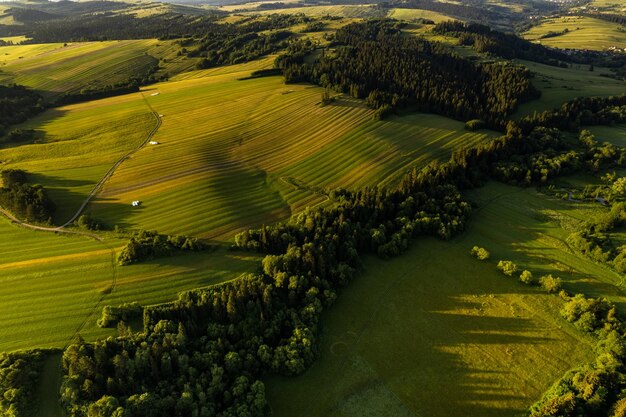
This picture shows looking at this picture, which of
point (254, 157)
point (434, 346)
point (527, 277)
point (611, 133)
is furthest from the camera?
point (611, 133)

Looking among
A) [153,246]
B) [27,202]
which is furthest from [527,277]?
[27,202]

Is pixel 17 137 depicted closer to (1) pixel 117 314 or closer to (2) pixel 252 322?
(1) pixel 117 314

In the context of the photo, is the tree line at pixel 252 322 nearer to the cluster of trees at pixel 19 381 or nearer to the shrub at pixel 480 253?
the cluster of trees at pixel 19 381

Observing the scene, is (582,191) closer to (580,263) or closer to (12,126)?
(580,263)

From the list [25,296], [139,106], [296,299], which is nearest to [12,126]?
[139,106]

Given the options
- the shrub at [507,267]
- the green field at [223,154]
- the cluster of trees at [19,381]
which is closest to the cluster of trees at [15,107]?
the green field at [223,154]
